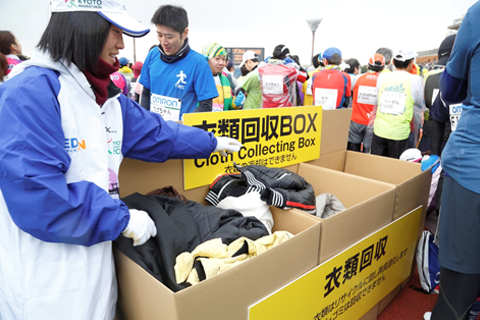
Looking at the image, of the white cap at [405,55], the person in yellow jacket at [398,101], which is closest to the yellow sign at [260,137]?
the person in yellow jacket at [398,101]

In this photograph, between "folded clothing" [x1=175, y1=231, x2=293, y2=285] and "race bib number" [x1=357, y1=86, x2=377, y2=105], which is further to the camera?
"race bib number" [x1=357, y1=86, x2=377, y2=105]

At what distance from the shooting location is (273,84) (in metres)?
4.00

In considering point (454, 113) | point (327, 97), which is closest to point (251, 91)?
point (327, 97)

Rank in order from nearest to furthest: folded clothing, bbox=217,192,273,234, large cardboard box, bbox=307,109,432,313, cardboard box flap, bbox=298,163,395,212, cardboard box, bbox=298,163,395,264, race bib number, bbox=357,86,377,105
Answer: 1. cardboard box, bbox=298,163,395,264
2. folded clothing, bbox=217,192,273,234
3. cardboard box flap, bbox=298,163,395,212
4. large cardboard box, bbox=307,109,432,313
5. race bib number, bbox=357,86,377,105

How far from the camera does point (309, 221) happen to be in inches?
54.6

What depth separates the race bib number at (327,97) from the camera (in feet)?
13.2

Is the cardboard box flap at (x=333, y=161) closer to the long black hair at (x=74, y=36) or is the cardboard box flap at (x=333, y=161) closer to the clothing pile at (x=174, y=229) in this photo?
the clothing pile at (x=174, y=229)

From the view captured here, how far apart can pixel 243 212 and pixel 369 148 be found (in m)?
2.97

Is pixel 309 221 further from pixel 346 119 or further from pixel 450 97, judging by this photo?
pixel 346 119

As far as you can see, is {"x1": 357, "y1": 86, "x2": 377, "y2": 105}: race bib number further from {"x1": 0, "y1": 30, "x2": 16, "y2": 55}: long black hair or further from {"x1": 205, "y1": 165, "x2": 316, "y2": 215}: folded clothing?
{"x1": 0, "y1": 30, "x2": 16, "y2": 55}: long black hair

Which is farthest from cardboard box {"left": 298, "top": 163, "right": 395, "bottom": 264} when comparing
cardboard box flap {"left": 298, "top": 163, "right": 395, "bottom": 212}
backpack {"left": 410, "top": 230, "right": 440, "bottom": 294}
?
backpack {"left": 410, "top": 230, "right": 440, "bottom": 294}

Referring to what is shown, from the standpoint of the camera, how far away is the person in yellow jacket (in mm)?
3176

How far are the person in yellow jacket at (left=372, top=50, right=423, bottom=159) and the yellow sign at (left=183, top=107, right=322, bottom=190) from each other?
58.2 inches

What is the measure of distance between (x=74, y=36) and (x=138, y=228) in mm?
560
